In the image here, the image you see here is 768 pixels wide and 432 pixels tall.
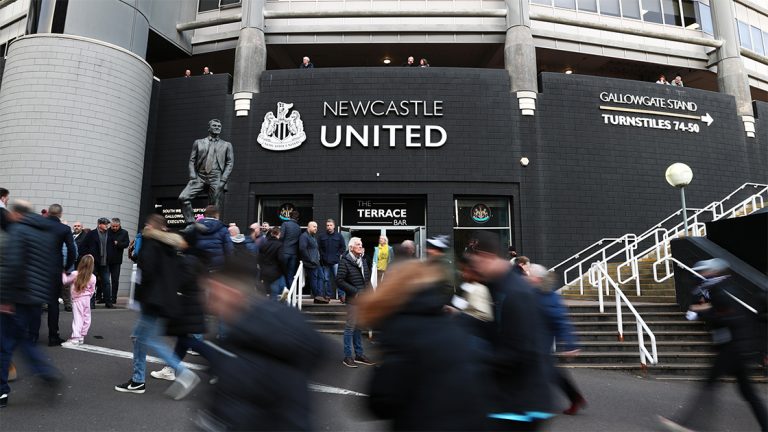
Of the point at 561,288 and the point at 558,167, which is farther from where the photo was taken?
the point at 558,167

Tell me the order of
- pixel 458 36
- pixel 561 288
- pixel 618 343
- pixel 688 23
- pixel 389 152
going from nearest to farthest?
pixel 618 343 < pixel 561 288 < pixel 389 152 < pixel 458 36 < pixel 688 23

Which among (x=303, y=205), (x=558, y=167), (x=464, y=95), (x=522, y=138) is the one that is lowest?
(x=303, y=205)

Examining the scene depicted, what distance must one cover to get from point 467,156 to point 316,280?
23.1 feet

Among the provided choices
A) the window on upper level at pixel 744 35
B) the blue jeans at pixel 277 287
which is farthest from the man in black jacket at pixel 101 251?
the window on upper level at pixel 744 35

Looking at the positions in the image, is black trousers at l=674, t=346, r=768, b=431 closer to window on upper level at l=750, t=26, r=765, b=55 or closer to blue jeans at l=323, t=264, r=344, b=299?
blue jeans at l=323, t=264, r=344, b=299

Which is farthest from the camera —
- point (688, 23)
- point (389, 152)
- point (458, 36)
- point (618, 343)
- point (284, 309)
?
point (688, 23)

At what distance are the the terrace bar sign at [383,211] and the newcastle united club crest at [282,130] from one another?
2.51 m

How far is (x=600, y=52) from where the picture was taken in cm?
1688

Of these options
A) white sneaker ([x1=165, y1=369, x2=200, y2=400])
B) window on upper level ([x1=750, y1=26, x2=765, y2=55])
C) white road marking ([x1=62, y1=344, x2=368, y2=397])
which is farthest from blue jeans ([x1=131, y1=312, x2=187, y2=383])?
window on upper level ([x1=750, y1=26, x2=765, y2=55])

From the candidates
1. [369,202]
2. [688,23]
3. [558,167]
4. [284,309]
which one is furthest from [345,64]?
[284,309]

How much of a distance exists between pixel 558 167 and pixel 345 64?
355 inches

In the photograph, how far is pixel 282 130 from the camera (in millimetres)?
14930

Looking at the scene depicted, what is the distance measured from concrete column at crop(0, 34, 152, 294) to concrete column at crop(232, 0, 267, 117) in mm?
3273

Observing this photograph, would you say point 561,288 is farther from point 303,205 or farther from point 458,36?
point 458,36
